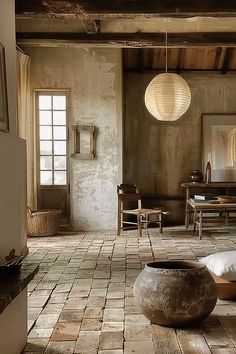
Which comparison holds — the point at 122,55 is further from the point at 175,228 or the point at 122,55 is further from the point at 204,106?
the point at 175,228

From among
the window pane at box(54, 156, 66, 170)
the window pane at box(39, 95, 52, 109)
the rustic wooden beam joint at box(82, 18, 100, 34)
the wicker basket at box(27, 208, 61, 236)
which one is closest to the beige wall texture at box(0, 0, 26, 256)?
the rustic wooden beam joint at box(82, 18, 100, 34)

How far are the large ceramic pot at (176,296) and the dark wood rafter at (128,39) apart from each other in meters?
5.00

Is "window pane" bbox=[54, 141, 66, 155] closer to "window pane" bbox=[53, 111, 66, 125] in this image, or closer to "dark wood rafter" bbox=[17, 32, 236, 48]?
"window pane" bbox=[53, 111, 66, 125]

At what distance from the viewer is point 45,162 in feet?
26.1

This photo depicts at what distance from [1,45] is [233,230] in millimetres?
6393

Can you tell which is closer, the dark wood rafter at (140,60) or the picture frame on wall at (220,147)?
the dark wood rafter at (140,60)

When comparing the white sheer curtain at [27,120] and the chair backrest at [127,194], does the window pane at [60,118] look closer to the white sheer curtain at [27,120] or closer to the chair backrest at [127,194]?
the white sheer curtain at [27,120]

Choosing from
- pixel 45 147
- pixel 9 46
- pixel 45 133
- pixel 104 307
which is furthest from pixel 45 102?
pixel 9 46

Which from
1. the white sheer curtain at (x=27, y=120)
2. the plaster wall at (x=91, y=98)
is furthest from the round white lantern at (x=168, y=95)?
the white sheer curtain at (x=27, y=120)

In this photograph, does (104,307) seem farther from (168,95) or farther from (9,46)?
(168,95)

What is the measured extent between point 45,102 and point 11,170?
5653 millimetres

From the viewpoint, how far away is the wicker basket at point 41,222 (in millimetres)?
7227

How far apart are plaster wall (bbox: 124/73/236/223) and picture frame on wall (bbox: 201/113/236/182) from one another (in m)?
0.15

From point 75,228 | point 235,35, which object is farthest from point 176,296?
point 235,35
